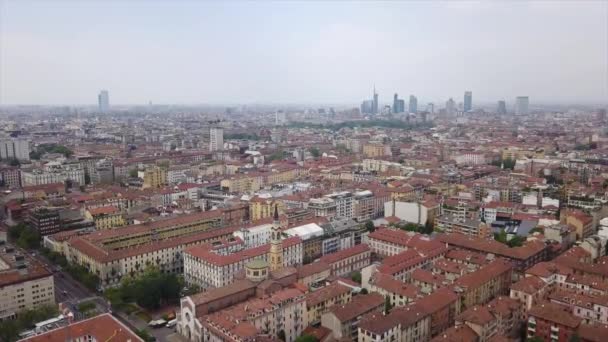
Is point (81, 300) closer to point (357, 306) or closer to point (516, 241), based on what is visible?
point (357, 306)

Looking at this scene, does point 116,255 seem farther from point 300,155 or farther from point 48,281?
point 300,155

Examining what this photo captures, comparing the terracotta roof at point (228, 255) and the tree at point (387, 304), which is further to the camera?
the terracotta roof at point (228, 255)

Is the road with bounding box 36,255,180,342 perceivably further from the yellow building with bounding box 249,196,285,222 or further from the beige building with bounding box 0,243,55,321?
the yellow building with bounding box 249,196,285,222

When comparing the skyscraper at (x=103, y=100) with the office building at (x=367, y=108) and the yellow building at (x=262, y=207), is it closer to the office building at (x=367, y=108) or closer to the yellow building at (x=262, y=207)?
the office building at (x=367, y=108)

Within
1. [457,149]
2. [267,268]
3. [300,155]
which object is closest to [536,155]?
[457,149]

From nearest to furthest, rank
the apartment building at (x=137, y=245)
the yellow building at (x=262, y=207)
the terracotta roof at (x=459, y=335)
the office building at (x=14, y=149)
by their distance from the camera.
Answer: the terracotta roof at (x=459, y=335), the apartment building at (x=137, y=245), the yellow building at (x=262, y=207), the office building at (x=14, y=149)

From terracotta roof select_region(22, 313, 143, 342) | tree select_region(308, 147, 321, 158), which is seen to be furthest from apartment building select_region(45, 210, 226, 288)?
tree select_region(308, 147, 321, 158)

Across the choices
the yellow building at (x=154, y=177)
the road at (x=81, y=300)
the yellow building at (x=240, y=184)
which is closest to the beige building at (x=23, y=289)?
the road at (x=81, y=300)
